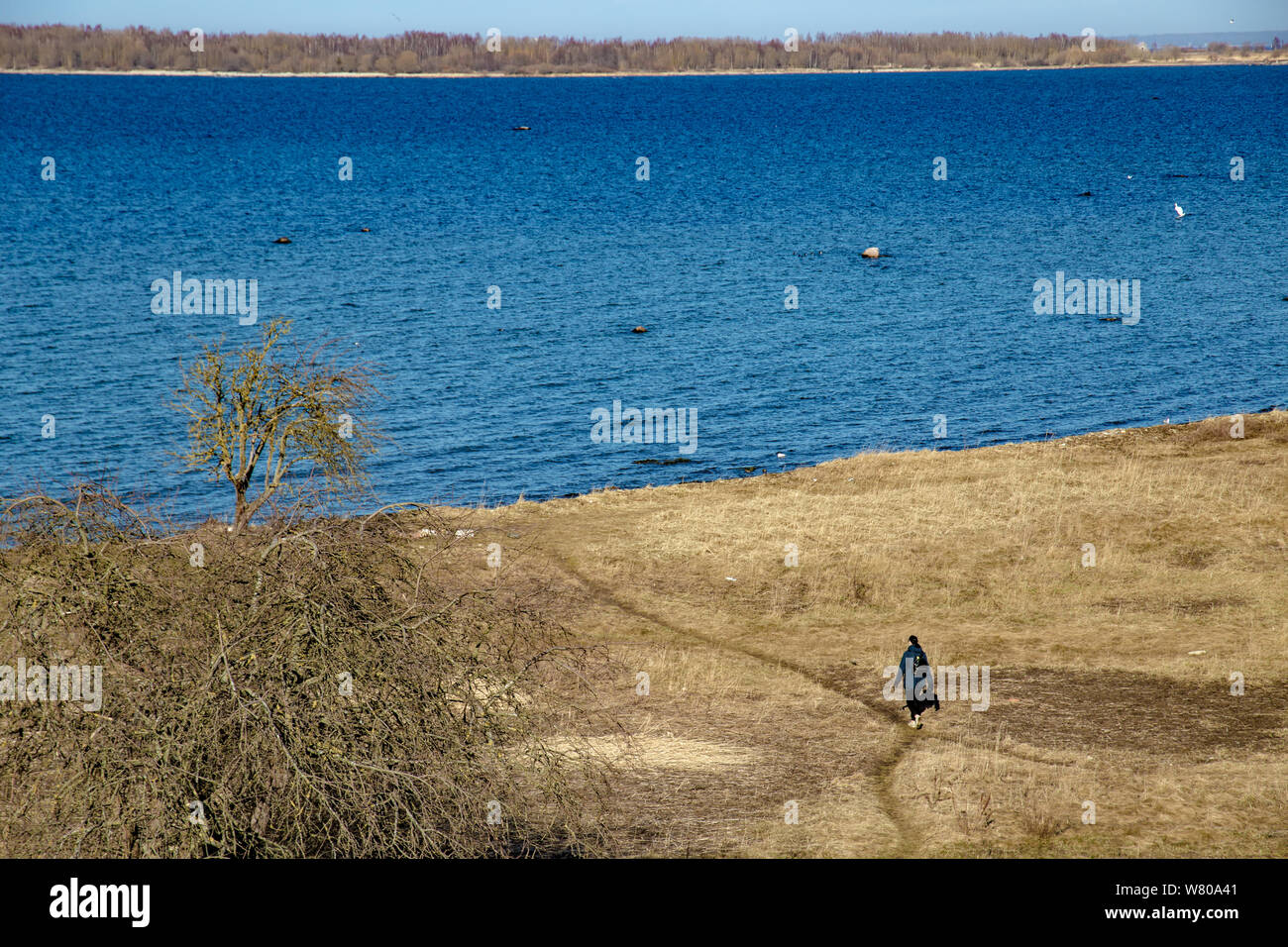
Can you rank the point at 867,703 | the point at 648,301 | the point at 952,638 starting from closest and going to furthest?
the point at 867,703 → the point at 952,638 → the point at 648,301

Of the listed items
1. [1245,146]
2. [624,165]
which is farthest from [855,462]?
[1245,146]

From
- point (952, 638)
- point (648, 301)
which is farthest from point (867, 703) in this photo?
point (648, 301)

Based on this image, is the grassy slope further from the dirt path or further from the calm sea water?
the calm sea water

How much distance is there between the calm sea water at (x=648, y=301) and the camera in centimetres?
5128

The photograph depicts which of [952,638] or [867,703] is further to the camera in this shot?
[952,638]

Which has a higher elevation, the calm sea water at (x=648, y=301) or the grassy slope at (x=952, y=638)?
the calm sea water at (x=648, y=301)

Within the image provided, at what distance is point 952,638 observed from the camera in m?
27.7

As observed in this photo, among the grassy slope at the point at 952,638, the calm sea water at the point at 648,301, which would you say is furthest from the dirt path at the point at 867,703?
the calm sea water at the point at 648,301

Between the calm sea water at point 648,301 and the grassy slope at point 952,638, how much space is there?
33.8 feet

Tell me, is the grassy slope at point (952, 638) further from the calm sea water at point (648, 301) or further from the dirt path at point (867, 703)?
the calm sea water at point (648, 301)

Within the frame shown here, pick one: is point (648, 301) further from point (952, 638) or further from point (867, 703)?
point (867, 703)

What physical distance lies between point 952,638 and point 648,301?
5153 centimetres

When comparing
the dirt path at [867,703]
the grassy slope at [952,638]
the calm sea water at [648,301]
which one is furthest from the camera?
the calm sea water at [648,301]

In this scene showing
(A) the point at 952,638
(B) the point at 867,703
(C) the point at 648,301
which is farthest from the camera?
(C) the point at 648,301
